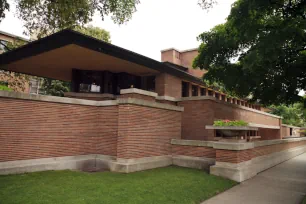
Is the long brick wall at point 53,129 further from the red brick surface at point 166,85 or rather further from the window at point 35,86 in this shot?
the window at point 35,86

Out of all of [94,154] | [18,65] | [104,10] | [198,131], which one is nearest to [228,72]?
[198,131]

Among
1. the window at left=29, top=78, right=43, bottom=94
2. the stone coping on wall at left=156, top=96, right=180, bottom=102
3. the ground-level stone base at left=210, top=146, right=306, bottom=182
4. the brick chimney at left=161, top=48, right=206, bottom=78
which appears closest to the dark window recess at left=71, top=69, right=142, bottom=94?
the stone coping on wall at left=156, top=96, right=180, bottom=102

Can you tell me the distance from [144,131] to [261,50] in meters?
6.55

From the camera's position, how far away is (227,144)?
33.1 feet

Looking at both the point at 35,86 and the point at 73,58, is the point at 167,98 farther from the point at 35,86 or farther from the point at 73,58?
the point at 35,86

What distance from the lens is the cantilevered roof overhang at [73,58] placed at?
11.5 meters

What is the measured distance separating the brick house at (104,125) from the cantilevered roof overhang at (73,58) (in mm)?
55

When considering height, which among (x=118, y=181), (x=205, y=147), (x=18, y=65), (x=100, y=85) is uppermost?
(x=18, y=65)

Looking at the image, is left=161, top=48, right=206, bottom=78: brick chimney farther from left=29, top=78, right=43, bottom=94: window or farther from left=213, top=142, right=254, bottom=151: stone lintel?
left=213, top=142, right=254, bottom=151: stone lintel

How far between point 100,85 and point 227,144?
10585 millimetres

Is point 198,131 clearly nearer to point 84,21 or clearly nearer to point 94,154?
point 94,154

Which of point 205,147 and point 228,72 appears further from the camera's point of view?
point 228,72

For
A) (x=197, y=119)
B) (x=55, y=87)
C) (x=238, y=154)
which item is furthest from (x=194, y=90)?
(x=55, y=87)

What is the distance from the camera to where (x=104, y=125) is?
11.5m
